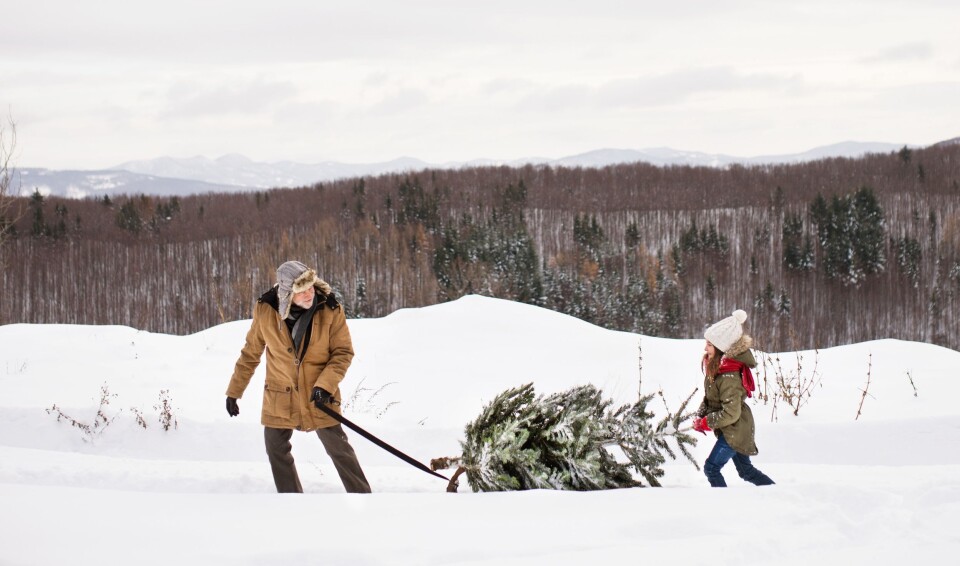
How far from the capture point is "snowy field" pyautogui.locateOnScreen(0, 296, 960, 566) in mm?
3213

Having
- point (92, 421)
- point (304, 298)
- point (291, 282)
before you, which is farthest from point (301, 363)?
point (92, 421)

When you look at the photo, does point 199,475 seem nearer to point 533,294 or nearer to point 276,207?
point 533,294

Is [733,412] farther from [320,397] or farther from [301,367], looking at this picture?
[301,367]

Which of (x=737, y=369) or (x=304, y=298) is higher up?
(x=304, y=298)

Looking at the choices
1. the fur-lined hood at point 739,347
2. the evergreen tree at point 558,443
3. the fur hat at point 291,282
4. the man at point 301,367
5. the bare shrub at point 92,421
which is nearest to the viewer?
the evergreen tree at point 558,443

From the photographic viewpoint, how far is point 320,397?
4.72m

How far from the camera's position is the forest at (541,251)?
227 ft

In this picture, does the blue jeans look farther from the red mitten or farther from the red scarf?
the red scarf

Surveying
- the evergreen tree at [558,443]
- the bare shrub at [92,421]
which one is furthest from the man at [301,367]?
the bare shrub at [92,421]

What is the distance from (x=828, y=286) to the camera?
73625 mm

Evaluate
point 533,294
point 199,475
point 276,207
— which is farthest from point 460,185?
point 199,475

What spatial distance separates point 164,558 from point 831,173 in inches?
4085

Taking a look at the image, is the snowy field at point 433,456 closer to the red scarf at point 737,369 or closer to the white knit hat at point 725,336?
the red scarf at point 737,369

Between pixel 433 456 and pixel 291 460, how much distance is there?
126 inches
